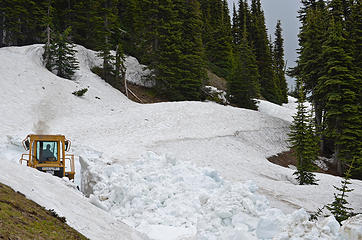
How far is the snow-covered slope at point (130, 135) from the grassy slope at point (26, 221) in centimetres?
86

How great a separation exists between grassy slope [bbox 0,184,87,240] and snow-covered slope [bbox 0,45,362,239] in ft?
2.84

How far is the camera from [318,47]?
29125mm

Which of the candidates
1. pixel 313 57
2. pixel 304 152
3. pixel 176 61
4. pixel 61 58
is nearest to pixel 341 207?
pixel 304 152

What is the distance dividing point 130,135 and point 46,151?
9882 millimetres

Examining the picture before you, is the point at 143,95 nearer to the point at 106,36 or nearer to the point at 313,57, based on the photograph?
the point at 106,36

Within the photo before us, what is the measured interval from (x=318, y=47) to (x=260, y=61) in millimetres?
30440

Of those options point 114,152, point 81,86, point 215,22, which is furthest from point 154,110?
point 215,22

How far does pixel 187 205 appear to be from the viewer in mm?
11516

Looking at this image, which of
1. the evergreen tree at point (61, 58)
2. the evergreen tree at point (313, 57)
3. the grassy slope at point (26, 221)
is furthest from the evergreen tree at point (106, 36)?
the grassy slope at point (26, 221)

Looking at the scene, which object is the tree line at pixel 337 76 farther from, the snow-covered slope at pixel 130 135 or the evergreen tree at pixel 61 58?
the evergreen tree at pixel 61 58

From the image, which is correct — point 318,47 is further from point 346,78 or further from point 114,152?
point 114,152

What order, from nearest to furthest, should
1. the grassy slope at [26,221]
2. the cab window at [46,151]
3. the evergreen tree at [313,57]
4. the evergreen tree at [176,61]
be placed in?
1. the grassy slope at [26,221]
2. the cab window at [46,151]
3. the evergreen tree at [313,57]
4. the evergreen tree at [176,61]

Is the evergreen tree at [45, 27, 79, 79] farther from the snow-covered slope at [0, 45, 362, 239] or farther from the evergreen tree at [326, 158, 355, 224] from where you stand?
the evergreen tree at [326, 158, 355, 224]

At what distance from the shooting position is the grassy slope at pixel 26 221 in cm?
556
